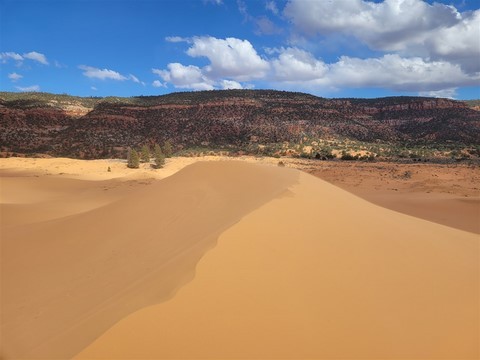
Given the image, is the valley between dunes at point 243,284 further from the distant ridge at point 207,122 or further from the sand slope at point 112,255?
the distant ridge at point 207,122

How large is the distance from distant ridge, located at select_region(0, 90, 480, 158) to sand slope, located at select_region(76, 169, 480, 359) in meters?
45.9

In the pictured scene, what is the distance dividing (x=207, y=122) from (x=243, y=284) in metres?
58.0

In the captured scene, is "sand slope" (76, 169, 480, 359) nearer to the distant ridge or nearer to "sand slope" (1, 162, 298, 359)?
"sand slope" (1, 162, 298, 359)

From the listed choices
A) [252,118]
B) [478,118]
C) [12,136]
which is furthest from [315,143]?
[12,136]

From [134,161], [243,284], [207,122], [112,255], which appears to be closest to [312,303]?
[243,284]

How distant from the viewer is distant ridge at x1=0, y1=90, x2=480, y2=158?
175 ft

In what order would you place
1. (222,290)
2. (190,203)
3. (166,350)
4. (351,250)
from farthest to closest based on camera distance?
1. (190,203)
2. (351,250)
3. (222,290)
4. (166,350)

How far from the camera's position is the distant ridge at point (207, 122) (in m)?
53.3

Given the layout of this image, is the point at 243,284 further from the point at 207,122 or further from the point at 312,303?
the point at 207,122

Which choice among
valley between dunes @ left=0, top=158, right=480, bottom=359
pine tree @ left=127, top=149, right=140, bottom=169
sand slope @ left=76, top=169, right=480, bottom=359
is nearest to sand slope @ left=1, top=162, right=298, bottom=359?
valley between dunes @ left=0, top=158, right=480, bottom=359

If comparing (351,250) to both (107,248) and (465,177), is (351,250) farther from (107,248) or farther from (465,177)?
(465,177)

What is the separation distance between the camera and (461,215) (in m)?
11.0

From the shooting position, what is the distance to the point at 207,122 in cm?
5994

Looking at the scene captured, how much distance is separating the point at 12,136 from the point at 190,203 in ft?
189
